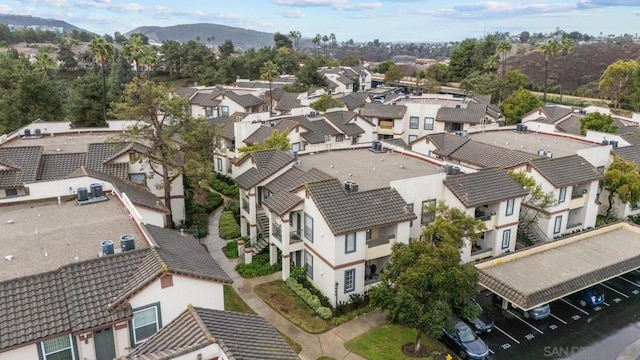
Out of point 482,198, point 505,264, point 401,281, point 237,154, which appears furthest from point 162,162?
point 505,264

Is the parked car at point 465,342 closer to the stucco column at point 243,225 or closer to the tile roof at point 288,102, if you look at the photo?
the stucco column at point 243,225

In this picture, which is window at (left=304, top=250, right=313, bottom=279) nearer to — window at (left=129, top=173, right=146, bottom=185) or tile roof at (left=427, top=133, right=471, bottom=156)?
window at (left=129, top=173, right=146, bottom=185)

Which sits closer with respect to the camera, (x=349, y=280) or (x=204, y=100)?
(x=349, y=280)

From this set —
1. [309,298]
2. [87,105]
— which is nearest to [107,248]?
[309,298]

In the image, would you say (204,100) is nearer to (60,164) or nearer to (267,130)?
(267,130)

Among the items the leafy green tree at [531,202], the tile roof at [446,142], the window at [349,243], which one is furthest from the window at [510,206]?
the window at [349,243]

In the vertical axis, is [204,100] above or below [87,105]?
below
